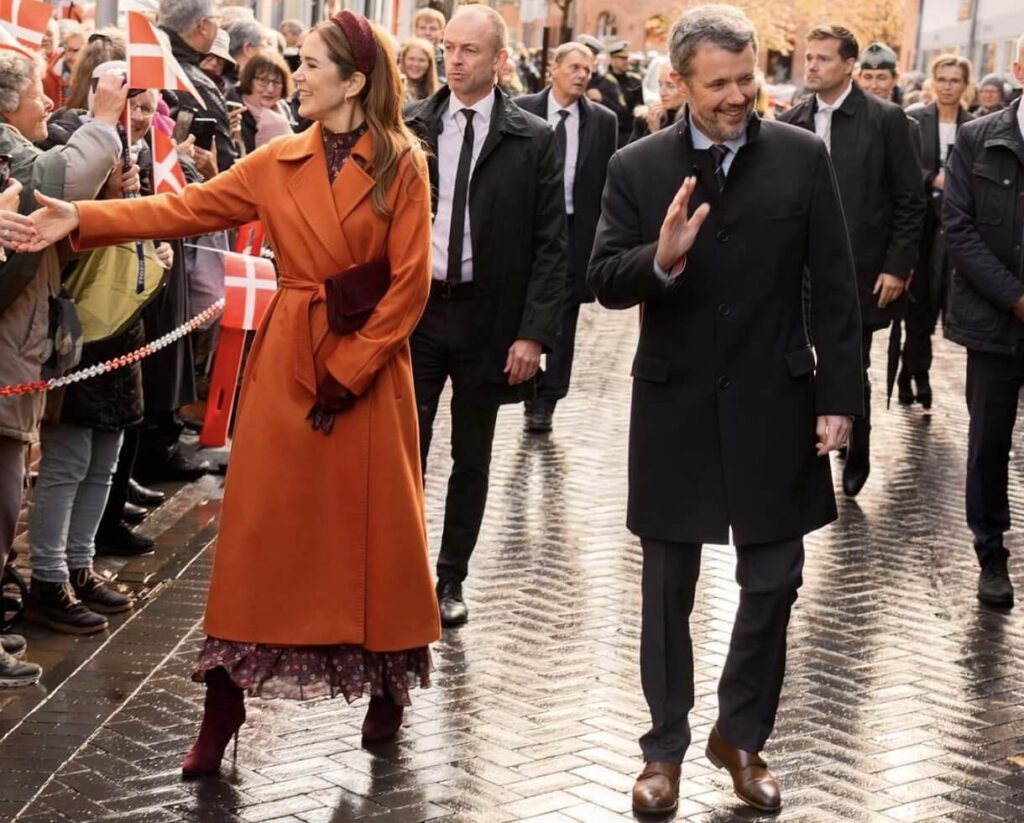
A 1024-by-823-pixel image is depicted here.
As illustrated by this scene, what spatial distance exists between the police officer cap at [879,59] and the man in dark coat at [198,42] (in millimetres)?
4401

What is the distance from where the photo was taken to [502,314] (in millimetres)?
7363

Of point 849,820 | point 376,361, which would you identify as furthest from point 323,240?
point 849,820

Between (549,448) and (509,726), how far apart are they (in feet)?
17.5

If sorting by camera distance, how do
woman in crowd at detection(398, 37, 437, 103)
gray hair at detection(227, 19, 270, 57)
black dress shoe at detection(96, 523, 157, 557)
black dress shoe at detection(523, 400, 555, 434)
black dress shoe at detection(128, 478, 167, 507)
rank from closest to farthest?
1. black dress shoe at detection(96, 523, 157, 557)
2. black dress shoe at detection(128, 478, 167, 507)
3. gray hair at detection(227, 19, 270, 57)
4. black dress shoe at detection(523, 400, 555, 434)
5. woman in crowd at detection(398, 37, 437, 103)

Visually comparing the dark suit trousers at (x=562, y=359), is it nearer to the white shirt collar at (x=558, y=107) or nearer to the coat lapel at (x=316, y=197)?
the white shirt collar at (x=558, y=107)

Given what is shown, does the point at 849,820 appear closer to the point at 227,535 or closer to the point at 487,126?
the point at 227,535

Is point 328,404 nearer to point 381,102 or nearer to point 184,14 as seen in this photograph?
point 381,102

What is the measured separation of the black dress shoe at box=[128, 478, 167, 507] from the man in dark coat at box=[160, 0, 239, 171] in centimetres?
157

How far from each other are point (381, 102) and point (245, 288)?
141 inches

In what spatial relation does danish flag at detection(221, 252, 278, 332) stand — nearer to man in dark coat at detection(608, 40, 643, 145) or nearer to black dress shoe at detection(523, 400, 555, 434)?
black dress shoe at detection(523, 400, 555, 434)

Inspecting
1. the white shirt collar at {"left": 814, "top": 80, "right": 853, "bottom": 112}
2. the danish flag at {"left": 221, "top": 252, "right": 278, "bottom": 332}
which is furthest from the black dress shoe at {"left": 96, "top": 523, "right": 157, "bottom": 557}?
the white shirt collar at {"left": 814, "top": 80, "right": 853, "bottom": 112}

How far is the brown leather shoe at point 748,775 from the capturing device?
217 inches

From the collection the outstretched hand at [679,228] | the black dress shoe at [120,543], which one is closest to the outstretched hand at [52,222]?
the outstretched hand at [679,228]

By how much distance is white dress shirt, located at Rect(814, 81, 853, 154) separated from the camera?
9.80 metres
